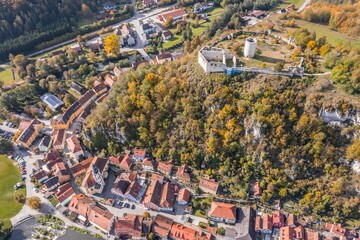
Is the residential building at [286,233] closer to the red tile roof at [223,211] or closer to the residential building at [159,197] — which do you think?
the red tile roof at [223,211]

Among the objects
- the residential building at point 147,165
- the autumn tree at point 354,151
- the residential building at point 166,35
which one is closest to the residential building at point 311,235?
the autumn tree at point 354,151

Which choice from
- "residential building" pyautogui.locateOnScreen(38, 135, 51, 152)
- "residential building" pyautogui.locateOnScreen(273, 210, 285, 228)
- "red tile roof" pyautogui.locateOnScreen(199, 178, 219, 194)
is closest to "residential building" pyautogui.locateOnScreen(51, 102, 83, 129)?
"residential building" pyautogui.locateOnScreen(38, 135, 51, 152)

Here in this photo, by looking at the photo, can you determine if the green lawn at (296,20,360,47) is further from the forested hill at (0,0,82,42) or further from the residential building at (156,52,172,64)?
the forested hill at (0,0,82,42)

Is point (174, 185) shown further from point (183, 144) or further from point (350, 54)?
point (350, 54)

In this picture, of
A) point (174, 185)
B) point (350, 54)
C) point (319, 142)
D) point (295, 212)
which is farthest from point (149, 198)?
point (350, 54)

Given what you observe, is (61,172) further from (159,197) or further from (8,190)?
(159,197)
